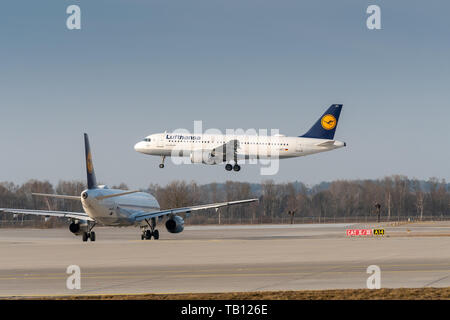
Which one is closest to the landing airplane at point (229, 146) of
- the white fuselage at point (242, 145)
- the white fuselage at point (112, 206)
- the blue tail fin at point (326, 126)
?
the white fuselage at point (242, 145)

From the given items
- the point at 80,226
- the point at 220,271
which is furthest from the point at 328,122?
the point at 220,271

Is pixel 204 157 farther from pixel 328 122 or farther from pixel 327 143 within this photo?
pixel 328 122

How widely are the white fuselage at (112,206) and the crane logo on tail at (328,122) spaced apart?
89.5 ft

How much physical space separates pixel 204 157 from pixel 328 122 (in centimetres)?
2018

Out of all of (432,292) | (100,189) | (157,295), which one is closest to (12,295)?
(157,295)

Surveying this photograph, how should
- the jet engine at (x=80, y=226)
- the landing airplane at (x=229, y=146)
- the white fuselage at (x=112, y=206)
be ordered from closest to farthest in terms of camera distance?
the white fuselage at (x=112, y=206) → the jet engine at (x=80, y=226) → the landing airplane at (x=229, y=146)

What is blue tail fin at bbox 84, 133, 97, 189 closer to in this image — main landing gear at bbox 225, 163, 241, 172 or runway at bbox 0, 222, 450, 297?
runway at bbox 0, 222, 450, 297

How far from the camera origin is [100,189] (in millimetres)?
53281

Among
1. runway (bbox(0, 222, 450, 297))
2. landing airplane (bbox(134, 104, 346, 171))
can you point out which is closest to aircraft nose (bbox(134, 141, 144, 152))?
landing airplane (bbox(134, 104, 346, 171))

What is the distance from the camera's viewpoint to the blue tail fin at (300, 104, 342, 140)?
3073 inches

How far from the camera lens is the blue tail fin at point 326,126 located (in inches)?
3073

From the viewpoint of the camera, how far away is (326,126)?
78.8 metres

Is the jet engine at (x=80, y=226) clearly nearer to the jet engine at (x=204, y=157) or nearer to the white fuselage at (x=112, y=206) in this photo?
the white fuselage at (x=112, y=206)

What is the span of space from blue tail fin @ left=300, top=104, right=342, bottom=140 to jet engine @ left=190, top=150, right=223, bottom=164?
47.9 feet
